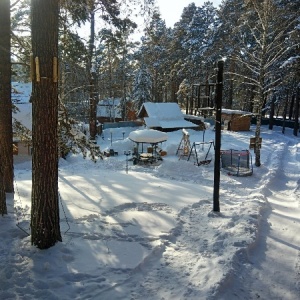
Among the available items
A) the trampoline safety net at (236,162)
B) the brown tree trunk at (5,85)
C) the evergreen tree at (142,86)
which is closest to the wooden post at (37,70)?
the brown tree trunk at (5,85)

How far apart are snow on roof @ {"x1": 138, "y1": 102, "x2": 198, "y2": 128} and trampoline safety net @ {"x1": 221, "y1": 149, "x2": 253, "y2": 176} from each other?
1470 cm

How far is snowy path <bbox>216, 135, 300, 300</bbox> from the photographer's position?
16.7 feet

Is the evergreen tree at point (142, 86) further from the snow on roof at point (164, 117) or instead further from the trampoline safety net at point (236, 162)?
the trampoline safety net at point (236, 162)

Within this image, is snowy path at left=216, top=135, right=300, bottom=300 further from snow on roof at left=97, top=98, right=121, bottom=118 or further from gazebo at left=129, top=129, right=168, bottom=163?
snow on roof at left=97, top=98, right=121, bottom=118

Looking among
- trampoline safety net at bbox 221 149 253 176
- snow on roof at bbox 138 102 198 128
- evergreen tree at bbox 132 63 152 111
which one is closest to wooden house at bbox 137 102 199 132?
snow on roof at bbox 138 102 198 128

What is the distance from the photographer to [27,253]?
17.0 ft

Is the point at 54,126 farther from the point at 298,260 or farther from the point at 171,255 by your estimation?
the point at 298,260

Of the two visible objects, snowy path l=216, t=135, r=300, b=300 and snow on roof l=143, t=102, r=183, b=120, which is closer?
snowy path l=216, t=135, r=300, b=300

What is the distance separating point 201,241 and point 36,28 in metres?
5.06

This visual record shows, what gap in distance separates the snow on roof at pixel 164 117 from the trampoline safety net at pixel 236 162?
14700 millimetres

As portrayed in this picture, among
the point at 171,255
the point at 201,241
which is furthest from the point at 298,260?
the point at 171,255

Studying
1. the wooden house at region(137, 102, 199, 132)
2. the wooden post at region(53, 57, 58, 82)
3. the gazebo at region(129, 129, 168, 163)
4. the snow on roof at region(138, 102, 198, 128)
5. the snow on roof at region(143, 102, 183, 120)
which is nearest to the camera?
the wooden post at region(53, 57, 58, 82)

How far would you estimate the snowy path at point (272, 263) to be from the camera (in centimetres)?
509

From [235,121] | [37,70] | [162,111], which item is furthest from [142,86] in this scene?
[37,70]
